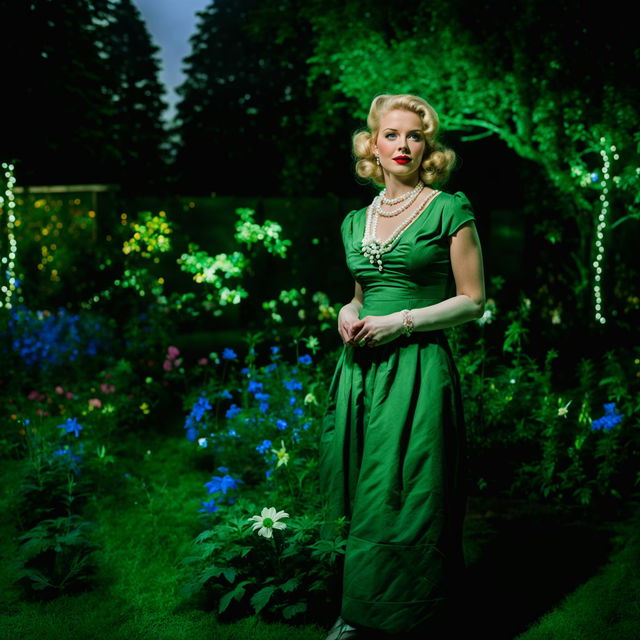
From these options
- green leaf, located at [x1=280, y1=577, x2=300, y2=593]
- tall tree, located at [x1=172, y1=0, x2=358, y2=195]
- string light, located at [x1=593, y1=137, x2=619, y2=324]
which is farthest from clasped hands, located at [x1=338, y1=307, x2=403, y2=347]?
tall tree, located at [x1=172, y1=0, x2=358, y2=195]

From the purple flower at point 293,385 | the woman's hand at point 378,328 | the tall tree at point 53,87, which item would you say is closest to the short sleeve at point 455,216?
the woman's hand at point 378,328

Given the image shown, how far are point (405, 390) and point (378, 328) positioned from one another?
0.24 meters

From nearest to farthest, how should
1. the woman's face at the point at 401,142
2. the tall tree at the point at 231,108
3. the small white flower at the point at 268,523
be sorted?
the woman's face at the point at 401,142
the small white flower at the point at 268,523
the tall tree at the point at 231,108

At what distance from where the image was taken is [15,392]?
17.3ft

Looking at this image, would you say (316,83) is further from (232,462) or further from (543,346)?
(232,462)

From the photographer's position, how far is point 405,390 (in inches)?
101

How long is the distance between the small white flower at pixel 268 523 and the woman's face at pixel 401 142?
133 cm

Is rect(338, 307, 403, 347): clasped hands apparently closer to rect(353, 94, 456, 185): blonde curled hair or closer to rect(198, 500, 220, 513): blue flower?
rect(353, 94, 456, 185): blonde curled hair

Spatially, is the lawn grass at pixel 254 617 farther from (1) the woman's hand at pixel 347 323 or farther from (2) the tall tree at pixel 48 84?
(2) the tall tree at pixel 48 84

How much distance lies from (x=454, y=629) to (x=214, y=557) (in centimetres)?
98

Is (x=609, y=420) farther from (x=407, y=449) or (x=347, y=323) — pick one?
(x=347, y=323)

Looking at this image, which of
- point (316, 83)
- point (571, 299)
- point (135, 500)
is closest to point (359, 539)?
point (135, 500)

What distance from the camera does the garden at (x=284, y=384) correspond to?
9.81 feet

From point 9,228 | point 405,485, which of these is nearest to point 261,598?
point 405,485
